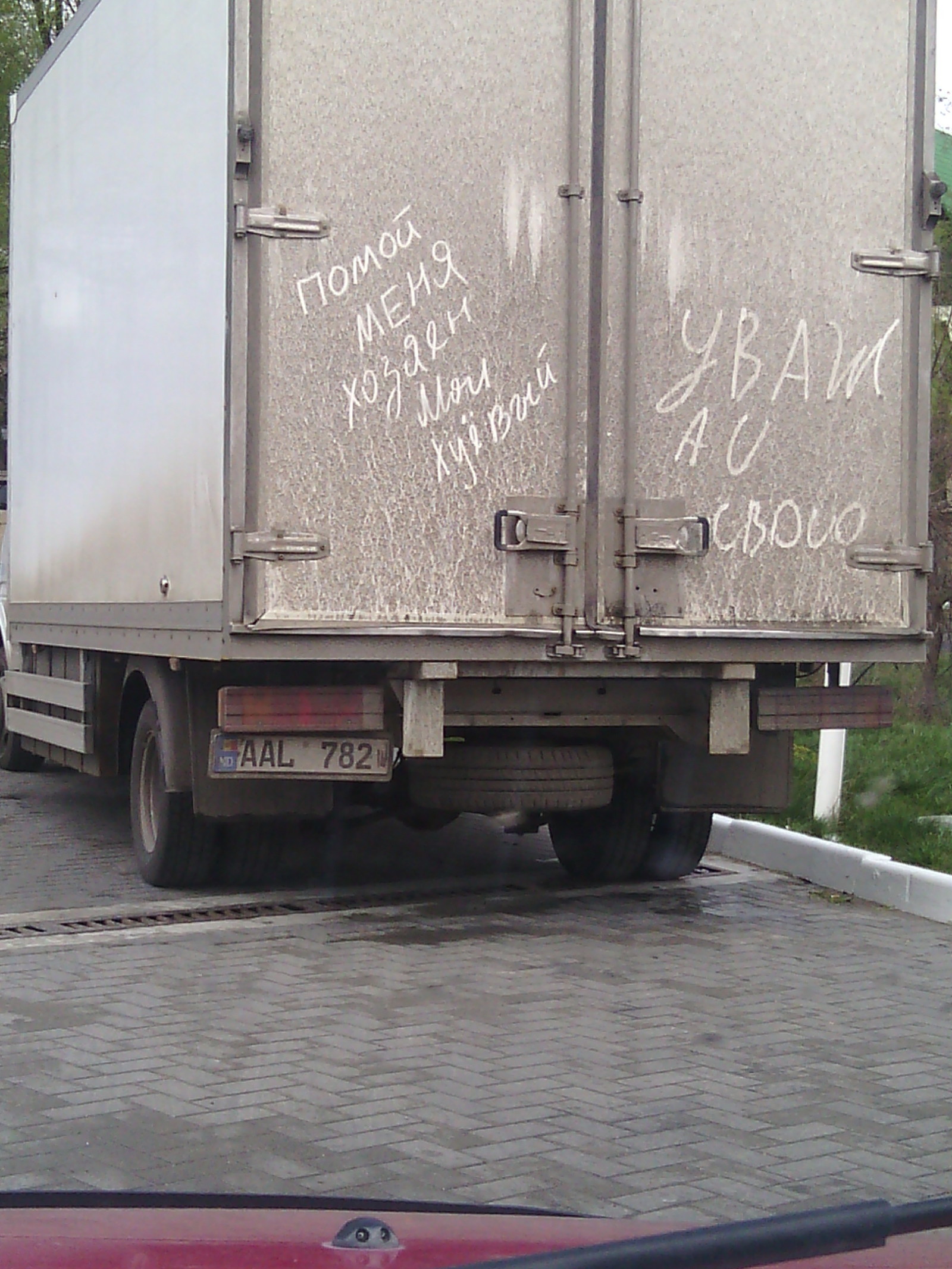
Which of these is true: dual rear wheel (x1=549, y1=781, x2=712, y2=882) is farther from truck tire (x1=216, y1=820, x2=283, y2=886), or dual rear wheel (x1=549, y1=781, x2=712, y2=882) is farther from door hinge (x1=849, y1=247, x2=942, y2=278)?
door hinge (x1=849, y1=247, x2=942, y2=278)

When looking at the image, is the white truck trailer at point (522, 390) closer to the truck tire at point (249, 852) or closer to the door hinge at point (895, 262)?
the door hinge at point (895, 262)

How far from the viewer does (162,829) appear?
8945 millimetres

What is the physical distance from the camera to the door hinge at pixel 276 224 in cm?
740

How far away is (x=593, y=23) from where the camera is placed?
7863 mm

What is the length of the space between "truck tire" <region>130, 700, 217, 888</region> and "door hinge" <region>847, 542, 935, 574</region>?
3.33 metres

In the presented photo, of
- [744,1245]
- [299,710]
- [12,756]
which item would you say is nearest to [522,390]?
[299,710]

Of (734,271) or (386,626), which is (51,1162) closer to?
(386,626)

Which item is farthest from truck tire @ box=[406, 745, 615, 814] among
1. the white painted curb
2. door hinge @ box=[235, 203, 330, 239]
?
door hinge @ box=[235, 203, 330, 239]

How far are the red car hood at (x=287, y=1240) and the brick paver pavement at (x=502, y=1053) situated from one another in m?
2.30

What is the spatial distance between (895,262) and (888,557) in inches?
52.8

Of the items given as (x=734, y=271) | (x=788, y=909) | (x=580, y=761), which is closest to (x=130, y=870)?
(x=580, y=761)

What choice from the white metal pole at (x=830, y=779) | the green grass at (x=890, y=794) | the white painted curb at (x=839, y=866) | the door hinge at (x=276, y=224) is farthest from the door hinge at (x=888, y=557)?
the door hinge at (x=276, y=224)

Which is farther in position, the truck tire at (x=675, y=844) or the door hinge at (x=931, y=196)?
the truck tire at (x=675, y=844)

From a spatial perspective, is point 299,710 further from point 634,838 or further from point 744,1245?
point 744,1245
